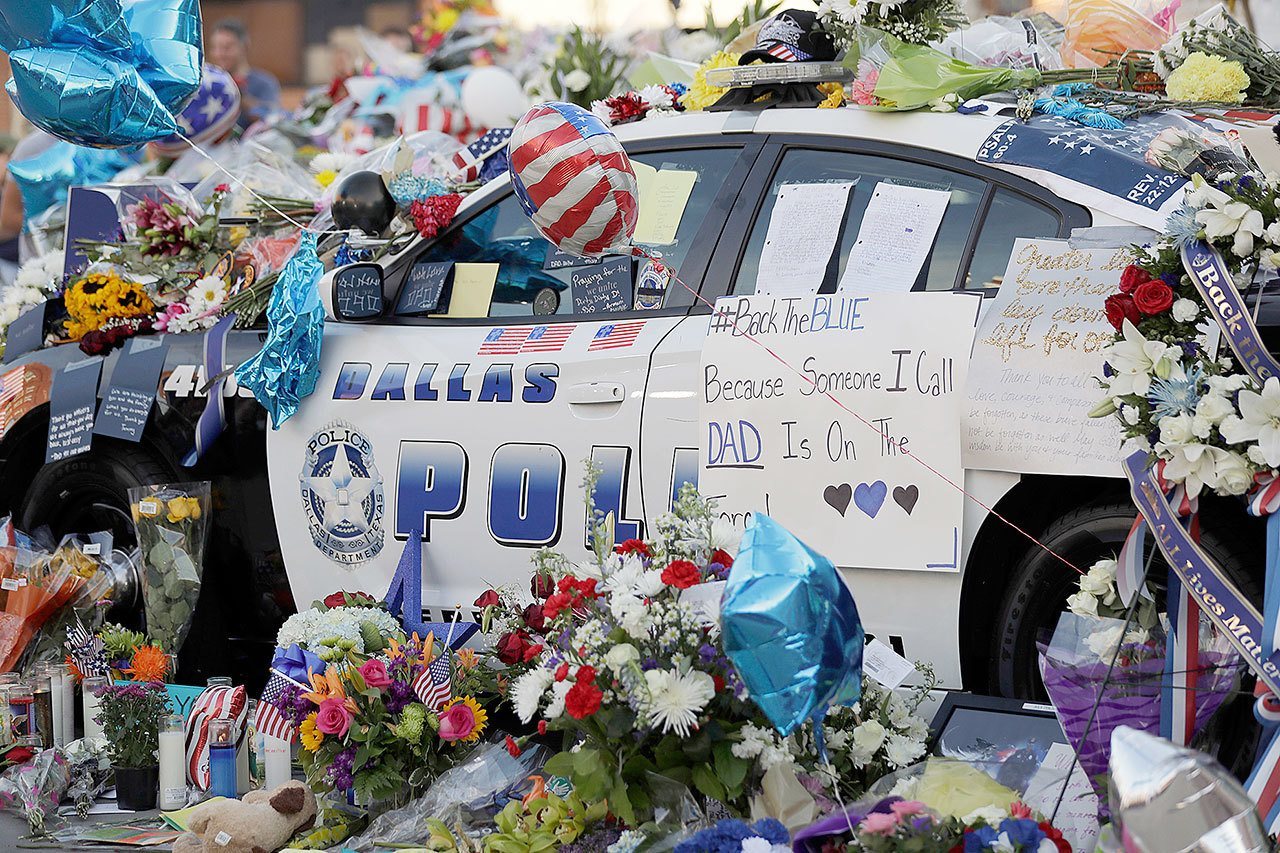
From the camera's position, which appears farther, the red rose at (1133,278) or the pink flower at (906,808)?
the red rose at (1133,278)

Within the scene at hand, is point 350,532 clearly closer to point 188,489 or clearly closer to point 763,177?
point 188,489

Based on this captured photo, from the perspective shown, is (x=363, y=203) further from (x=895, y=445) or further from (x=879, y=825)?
(x=879, y=825)

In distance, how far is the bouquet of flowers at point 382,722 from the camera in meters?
4.48

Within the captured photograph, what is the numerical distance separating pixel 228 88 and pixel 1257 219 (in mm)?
7809

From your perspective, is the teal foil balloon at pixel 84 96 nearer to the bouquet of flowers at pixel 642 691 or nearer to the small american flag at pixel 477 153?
the small american flag at pixel 477 153

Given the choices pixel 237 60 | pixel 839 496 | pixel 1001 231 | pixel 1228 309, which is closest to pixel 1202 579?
pixel 1228 309

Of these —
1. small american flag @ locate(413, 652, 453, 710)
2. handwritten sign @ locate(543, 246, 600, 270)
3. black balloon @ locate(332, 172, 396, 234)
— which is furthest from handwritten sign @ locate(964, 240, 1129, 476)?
black balloon @ locate(332, 172, 396, 234)

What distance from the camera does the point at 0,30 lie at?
5.57m

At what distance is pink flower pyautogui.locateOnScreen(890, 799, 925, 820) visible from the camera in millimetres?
3340

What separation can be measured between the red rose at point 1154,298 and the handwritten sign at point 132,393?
3.61m

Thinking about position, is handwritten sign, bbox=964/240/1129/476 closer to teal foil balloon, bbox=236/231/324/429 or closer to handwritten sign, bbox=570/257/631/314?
handwritten sign, bbox=570/257/631/314

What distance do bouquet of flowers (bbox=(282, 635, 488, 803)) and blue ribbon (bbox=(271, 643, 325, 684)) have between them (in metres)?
0.03

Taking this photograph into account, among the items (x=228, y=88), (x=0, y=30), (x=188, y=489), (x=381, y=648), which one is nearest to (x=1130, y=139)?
(x=381, y=648)

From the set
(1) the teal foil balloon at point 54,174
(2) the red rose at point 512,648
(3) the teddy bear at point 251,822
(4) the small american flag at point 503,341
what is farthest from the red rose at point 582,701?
(1) the teal foil balloon at point 54,174
